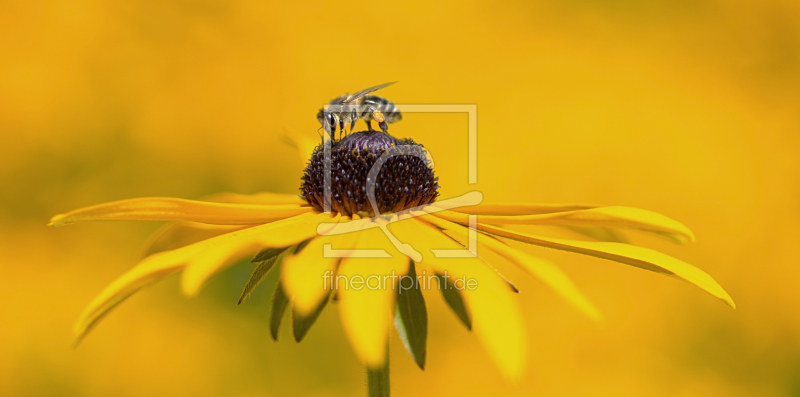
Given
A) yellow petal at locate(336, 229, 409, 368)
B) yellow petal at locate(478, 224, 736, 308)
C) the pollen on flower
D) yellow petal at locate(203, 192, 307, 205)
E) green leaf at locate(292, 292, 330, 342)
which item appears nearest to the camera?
yellow petal at locate(336, 229, 409, 368)

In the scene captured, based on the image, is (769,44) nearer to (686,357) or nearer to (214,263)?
(686,357)

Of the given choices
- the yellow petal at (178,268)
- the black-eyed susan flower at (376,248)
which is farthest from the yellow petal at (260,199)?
the yellow petal at (178,268)

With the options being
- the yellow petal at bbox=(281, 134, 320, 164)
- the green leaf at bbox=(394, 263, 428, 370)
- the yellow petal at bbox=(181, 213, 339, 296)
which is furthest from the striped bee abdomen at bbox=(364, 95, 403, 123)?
the green leaf at bbox=(394, 263, 428, 370)

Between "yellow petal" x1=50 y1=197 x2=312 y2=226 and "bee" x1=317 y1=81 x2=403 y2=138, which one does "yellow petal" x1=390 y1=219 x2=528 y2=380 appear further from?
"bee" x1=317 y1=81 x2=403 y2=138

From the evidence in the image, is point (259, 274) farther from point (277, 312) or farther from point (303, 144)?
point (303, 144)

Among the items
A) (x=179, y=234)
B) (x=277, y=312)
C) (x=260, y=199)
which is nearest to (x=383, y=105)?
(x=260, y=199)

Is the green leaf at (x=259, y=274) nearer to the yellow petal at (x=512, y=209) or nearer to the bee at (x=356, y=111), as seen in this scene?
the yellow petal at (x=512, y=209)

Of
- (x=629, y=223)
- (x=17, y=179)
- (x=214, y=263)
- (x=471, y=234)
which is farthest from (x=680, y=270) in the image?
(x=17, y=179)
